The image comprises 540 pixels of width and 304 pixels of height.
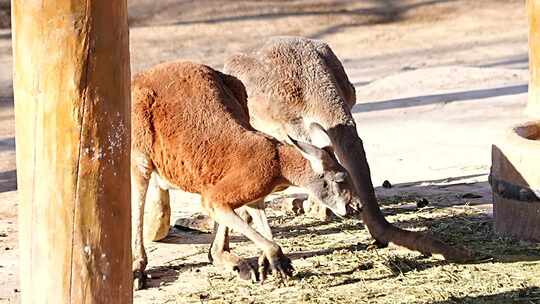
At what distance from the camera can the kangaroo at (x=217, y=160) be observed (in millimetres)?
5820

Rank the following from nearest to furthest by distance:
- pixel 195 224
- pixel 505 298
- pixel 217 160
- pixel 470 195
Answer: pixel 505 298, pixel 217 160, pixel 195 224, pixel 470 195

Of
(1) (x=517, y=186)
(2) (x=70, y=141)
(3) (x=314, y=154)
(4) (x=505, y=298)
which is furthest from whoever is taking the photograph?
(1) (x=517, y=186)

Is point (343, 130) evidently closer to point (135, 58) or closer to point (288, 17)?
point (135, 58)

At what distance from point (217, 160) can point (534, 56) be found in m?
4.17

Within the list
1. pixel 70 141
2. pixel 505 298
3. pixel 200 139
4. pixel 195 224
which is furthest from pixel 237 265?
pixel 70 141

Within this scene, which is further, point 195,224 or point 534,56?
point 534,56

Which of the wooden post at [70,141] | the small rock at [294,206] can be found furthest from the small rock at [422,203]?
the wooden post at [70,141]

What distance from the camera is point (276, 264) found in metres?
5.75

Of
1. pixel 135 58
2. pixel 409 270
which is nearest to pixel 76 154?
pixel 409 270

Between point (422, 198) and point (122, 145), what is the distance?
4.06 m

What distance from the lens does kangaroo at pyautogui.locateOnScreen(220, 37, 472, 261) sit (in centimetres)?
668

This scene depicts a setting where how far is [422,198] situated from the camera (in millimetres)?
7641

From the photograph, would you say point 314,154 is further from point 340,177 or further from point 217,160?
point 217,160

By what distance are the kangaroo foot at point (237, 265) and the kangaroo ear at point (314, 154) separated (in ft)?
2.00
